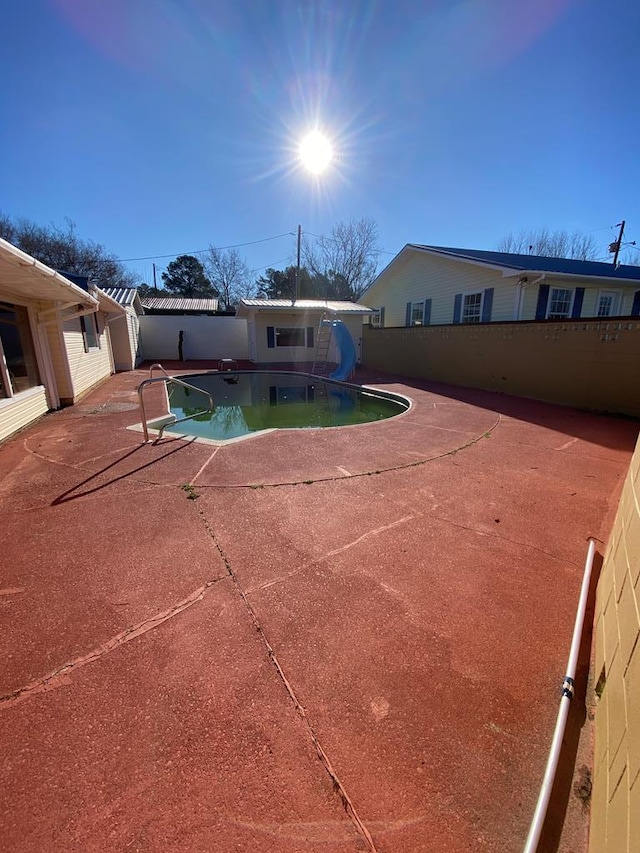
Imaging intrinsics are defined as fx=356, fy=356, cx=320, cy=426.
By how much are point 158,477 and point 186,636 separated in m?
2.50

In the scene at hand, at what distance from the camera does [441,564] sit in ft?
8.59

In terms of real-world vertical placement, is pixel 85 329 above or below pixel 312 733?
above

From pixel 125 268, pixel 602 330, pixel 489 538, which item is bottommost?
pixel 489 538

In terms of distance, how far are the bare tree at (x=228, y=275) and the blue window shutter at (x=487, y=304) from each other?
98.2ft

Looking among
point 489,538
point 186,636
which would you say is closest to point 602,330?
point 489,538

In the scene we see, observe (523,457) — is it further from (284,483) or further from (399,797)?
(399,797)

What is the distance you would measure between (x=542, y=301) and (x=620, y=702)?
11.8 m

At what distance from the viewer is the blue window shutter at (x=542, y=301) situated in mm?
10453

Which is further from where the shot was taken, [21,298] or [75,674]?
[21,298]

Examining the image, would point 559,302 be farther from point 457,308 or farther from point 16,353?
point 16,353

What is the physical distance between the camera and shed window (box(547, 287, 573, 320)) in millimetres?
10766

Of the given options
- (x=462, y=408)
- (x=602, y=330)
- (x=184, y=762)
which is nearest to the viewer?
(x=184, y=762)

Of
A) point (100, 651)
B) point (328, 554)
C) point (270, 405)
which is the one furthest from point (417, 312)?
point (100, 651)

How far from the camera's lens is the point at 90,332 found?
10781 mm
